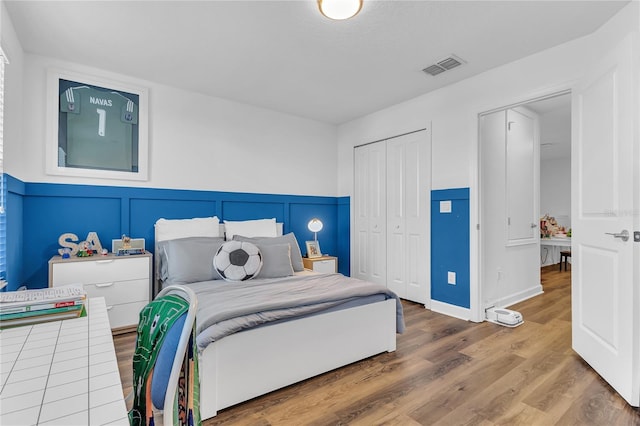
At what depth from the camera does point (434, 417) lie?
1749mm

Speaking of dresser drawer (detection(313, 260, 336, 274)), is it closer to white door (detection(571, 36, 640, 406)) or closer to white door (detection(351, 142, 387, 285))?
white door (detection(351, 142, 387, 285))

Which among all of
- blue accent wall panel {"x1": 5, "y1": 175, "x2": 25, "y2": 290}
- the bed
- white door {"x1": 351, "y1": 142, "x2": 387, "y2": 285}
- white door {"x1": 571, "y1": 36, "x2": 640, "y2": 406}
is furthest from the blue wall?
white door {"x1": 571, "y1": 36, "x2": 640, "y2": 406}

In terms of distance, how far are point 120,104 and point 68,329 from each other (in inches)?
113

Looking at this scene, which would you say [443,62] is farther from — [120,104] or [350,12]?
[120,104]

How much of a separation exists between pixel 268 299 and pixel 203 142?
2372mm

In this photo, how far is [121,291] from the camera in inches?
114

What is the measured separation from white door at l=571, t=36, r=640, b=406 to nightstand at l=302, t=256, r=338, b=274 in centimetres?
255

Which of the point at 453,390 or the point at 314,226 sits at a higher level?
the point at 314,226

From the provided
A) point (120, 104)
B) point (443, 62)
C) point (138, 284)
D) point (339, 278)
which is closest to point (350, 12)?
point (443, 62)

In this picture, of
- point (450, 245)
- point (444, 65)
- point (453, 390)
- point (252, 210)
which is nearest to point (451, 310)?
point (450, 245)

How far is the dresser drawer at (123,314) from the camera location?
9.40ft

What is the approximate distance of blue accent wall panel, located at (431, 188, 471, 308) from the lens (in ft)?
11.0

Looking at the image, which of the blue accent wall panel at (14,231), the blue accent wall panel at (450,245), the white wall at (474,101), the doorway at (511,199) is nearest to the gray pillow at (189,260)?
the blue accent wall panel at (14,231)

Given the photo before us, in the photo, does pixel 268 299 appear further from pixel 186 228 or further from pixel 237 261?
pixel 186 228
